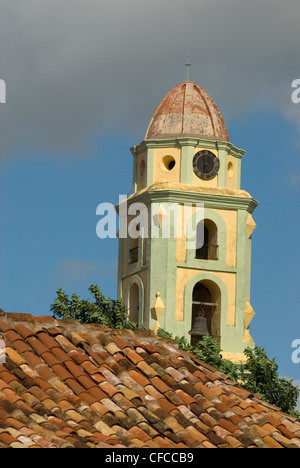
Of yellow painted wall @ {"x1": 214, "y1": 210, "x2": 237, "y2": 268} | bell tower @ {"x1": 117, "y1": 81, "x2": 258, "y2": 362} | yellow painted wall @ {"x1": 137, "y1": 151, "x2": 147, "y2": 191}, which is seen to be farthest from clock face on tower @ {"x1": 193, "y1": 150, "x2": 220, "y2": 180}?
yellow painted wall @ {"x1": 137, "y1": 151, "x2": 147, "y2": 191}

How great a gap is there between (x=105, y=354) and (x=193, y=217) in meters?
28.5

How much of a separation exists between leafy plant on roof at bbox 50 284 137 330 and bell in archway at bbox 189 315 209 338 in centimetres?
394

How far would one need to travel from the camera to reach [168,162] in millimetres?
48406

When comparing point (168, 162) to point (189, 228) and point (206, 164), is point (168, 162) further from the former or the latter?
point (189, 228)

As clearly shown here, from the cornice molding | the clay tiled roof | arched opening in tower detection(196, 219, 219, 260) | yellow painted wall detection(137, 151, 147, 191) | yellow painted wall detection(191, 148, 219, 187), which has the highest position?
the cornice molding

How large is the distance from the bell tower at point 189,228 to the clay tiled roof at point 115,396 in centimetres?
2678

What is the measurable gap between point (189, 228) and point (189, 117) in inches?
141

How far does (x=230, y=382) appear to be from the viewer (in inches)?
764

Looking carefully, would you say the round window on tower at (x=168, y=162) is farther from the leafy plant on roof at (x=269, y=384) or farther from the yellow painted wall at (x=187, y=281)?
the leafy plant on roof at (x=269, y=384)

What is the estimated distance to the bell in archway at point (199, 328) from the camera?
4528cm

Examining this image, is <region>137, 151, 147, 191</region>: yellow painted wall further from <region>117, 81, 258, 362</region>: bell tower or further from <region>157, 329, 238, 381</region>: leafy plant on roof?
<region>157, 329, 238, 381</region>: leafy plant on roof

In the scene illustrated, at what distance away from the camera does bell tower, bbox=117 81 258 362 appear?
153 ft

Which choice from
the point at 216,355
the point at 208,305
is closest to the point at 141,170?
the point at 208,305

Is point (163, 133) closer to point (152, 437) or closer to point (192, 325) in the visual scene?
point (192, 325)
